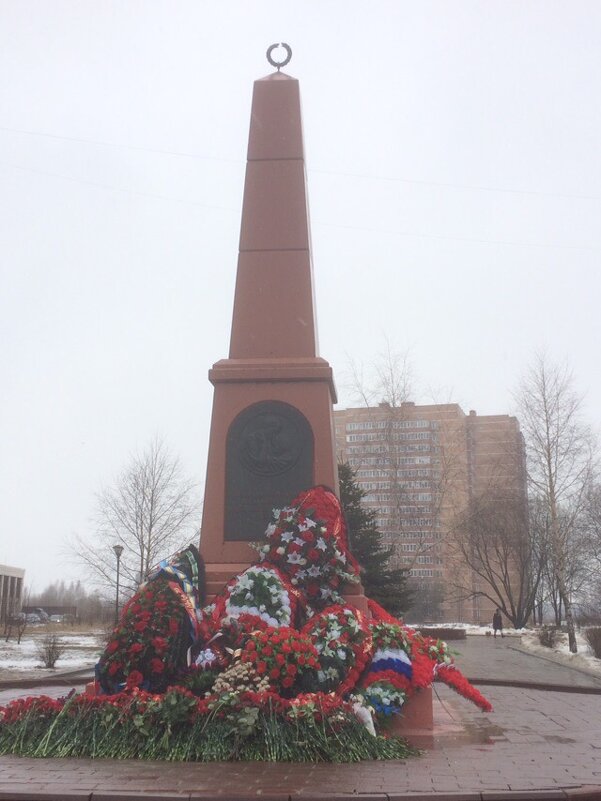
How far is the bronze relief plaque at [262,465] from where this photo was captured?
8.09 meters

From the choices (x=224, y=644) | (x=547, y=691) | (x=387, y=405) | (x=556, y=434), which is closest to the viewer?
(x=224, y=644)

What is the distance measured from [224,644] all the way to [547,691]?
593 cm

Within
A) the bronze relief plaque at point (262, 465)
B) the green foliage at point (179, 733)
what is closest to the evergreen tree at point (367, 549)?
the bronze relief plaque at point (262, 465)

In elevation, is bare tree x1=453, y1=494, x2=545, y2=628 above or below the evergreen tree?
above

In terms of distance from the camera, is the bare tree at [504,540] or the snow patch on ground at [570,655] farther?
the bare tree at [504,540]

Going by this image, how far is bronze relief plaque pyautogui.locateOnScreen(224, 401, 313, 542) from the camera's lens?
809 cm

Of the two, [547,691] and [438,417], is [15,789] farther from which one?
[438,417]

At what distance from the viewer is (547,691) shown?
407 inches

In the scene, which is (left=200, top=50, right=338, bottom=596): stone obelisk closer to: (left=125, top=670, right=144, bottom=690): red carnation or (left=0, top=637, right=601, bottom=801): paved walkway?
(left=125, top=670, right=144, bottom=690): red carnation

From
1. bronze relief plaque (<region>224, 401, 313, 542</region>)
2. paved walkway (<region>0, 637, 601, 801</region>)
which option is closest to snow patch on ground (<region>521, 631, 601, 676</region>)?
bronze relief plaque (<region>224, 401, 313, 542</region>)

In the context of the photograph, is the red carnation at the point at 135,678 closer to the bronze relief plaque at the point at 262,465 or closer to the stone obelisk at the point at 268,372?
the stone obelisk at the point at 268,372

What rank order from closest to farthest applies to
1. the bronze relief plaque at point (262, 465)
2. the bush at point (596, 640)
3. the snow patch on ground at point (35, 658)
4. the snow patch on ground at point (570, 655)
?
the bronze relief plaque at point (262, 465) → the snow patch on ground at point (35, 658) → the snow patch on ground at point (570, 655) → the bush at point (596, 640)

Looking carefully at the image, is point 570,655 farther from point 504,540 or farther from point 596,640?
point 504,540

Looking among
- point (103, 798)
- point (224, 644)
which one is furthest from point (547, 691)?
point (103, 798)
